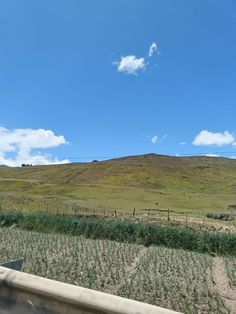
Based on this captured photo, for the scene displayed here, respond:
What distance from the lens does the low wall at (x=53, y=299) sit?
3064 millimetres

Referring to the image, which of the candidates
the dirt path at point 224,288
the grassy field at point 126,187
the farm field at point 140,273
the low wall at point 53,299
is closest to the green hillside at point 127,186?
the grassy field at point 126,187

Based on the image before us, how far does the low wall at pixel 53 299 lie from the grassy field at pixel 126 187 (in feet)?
164

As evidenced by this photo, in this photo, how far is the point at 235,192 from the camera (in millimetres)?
107750

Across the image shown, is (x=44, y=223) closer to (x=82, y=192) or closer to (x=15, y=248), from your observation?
(x=15, y=248)

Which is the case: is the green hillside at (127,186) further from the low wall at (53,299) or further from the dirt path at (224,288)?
the low wall at (53,299)

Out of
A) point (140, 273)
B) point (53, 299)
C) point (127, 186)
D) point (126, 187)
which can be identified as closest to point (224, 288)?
point (140, 273)

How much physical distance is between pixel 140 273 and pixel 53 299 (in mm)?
12977

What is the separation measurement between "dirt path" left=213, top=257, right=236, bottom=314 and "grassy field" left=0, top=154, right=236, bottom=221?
3697 centimetres

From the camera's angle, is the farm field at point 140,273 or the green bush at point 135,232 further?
the green bush at point 135,232

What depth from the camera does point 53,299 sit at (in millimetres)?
3416

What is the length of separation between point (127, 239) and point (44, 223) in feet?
26.6

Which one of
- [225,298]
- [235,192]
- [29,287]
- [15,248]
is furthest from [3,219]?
[235,192]

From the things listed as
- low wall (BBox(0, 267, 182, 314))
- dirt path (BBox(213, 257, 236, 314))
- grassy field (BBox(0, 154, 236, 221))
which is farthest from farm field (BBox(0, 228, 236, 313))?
grassy field (BBox(0, 154, 236, 221))

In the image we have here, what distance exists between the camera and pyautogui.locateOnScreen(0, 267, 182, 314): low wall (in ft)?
10.1
